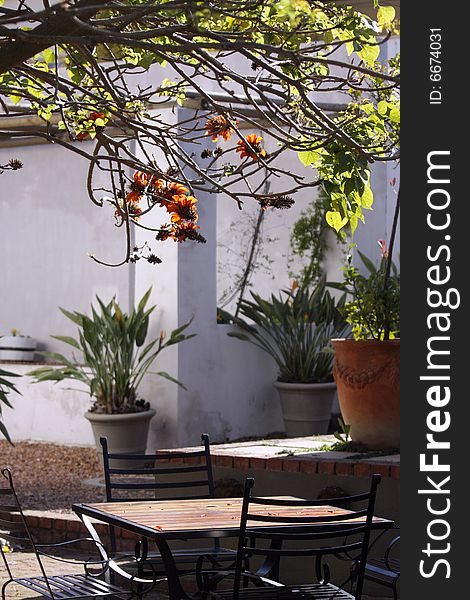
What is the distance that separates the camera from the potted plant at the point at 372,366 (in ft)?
22.7

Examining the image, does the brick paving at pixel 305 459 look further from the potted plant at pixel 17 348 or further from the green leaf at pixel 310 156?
the potted plant at pixel 17 348

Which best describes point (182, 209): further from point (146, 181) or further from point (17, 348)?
point (17, 348)

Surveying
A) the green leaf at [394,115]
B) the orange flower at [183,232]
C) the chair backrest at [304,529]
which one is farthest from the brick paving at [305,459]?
the green leaf at [394,115]

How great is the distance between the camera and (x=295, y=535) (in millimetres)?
4328

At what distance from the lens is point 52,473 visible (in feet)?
33.3

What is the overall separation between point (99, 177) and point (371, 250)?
2997 millimetres

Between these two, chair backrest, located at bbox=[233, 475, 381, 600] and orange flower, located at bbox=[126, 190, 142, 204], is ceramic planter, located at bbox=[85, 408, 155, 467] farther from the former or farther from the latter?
chair backrest, located at bbox=[233, 475, 381, 600]

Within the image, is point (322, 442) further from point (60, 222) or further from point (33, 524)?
point (60, 222)

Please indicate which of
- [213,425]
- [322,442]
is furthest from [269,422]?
[322,442]

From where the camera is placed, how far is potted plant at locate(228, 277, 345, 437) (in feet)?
37.5

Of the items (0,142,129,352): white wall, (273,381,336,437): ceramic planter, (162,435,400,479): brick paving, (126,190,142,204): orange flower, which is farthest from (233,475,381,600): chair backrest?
(0,142,129,352): white wall

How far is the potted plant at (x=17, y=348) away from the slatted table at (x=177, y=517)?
7368mm

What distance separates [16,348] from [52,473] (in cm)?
286

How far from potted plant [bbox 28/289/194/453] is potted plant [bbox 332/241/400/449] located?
10.6ft
